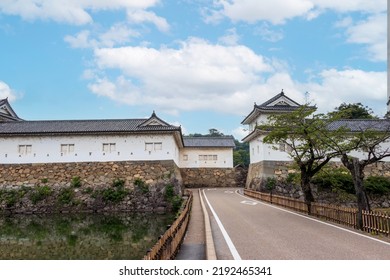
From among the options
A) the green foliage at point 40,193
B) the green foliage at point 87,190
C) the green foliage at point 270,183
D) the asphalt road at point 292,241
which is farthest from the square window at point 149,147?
the asphalt road at point 292,241

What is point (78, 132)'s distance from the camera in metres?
27.0

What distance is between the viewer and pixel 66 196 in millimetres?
25422

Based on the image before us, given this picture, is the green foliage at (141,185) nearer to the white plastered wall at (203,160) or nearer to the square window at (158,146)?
the square window at (158,146)

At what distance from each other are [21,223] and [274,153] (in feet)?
62.3

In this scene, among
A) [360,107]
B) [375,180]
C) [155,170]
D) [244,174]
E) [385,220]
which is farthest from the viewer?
[360,107]

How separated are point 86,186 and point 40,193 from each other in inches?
124

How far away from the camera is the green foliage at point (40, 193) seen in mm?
25375

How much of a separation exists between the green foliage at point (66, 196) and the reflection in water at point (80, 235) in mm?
1626

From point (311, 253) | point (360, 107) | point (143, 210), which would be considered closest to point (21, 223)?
point (143, 210)

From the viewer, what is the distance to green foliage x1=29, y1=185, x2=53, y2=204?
83.3 feet

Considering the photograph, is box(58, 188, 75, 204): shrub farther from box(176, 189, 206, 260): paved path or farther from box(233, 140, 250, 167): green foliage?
box(233, 140, 250, 167): green foliage

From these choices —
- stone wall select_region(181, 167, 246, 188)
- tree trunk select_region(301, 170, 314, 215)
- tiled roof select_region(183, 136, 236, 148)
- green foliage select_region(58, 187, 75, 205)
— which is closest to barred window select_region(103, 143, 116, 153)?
green foliage select_region(58, 187, 75, 205)

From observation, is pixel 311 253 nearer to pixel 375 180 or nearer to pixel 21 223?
pixel 21 223

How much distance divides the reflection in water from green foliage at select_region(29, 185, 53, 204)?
6.08 feet
